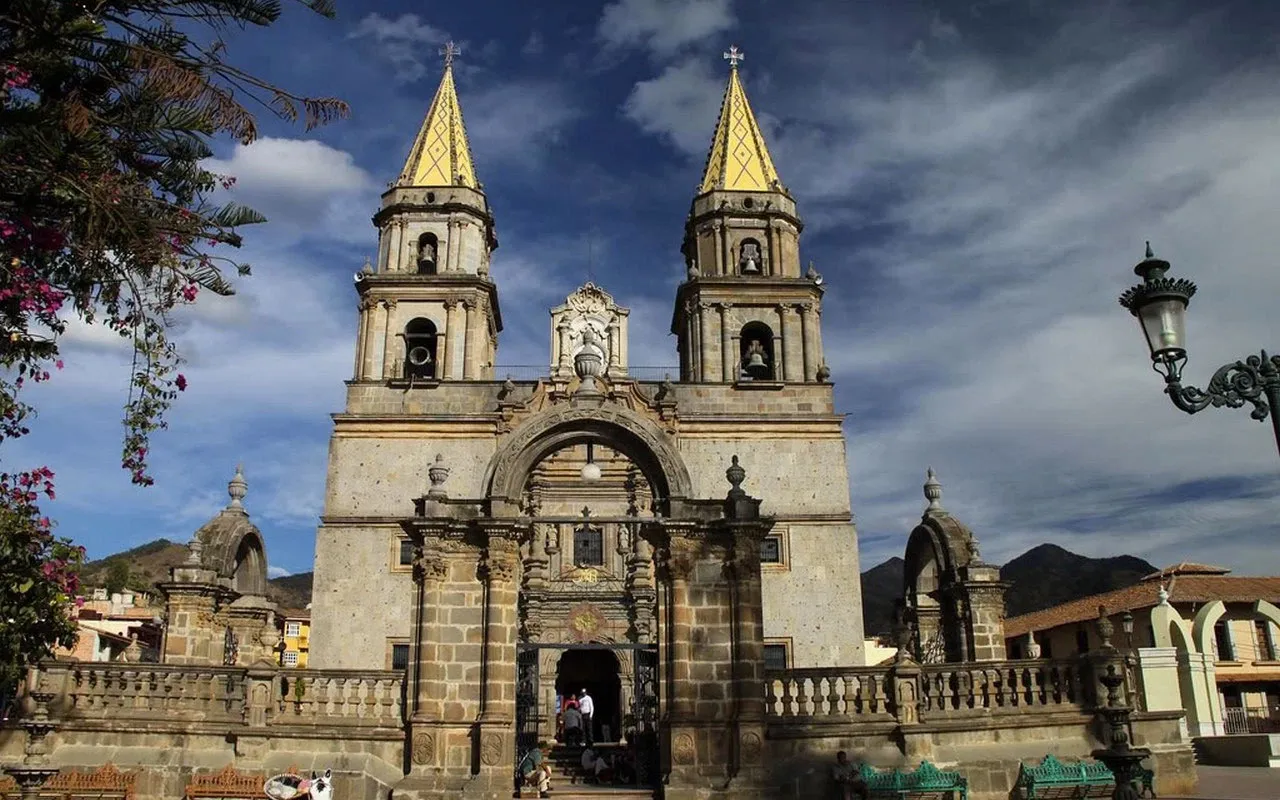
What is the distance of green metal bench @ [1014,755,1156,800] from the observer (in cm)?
1316

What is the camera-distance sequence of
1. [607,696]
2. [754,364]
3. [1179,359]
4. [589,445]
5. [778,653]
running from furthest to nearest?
[607,696] → [754,364] → [778,653] → [589,445] → [1179,359]

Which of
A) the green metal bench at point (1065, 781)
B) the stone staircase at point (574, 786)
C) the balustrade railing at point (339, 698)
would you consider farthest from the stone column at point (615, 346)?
the green metal bench at point (1065, 781)

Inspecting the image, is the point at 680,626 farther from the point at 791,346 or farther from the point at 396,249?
the point at 396,249

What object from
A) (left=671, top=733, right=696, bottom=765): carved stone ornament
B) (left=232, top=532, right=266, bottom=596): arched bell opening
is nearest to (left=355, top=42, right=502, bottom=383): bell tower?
(left=232, top=532, right=266, bottom=596): arched bell opening

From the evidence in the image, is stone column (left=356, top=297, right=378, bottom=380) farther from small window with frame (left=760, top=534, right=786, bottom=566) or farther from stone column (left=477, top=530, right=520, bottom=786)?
stone column (left=477, top=530, right=520, bottom=786)

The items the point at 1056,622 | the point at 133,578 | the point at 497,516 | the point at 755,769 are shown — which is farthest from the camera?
the point at 133,578

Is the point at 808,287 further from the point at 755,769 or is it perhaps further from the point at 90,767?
the point at 90,767

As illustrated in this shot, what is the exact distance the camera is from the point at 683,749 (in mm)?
13492

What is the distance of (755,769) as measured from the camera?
13273 millimetres

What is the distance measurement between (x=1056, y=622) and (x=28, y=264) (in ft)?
133

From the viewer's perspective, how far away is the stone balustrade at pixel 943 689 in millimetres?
13805

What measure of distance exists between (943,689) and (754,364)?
17199 mm

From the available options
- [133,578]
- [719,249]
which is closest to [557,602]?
[719,249]

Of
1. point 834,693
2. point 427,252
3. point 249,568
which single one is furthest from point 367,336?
point 834,693
